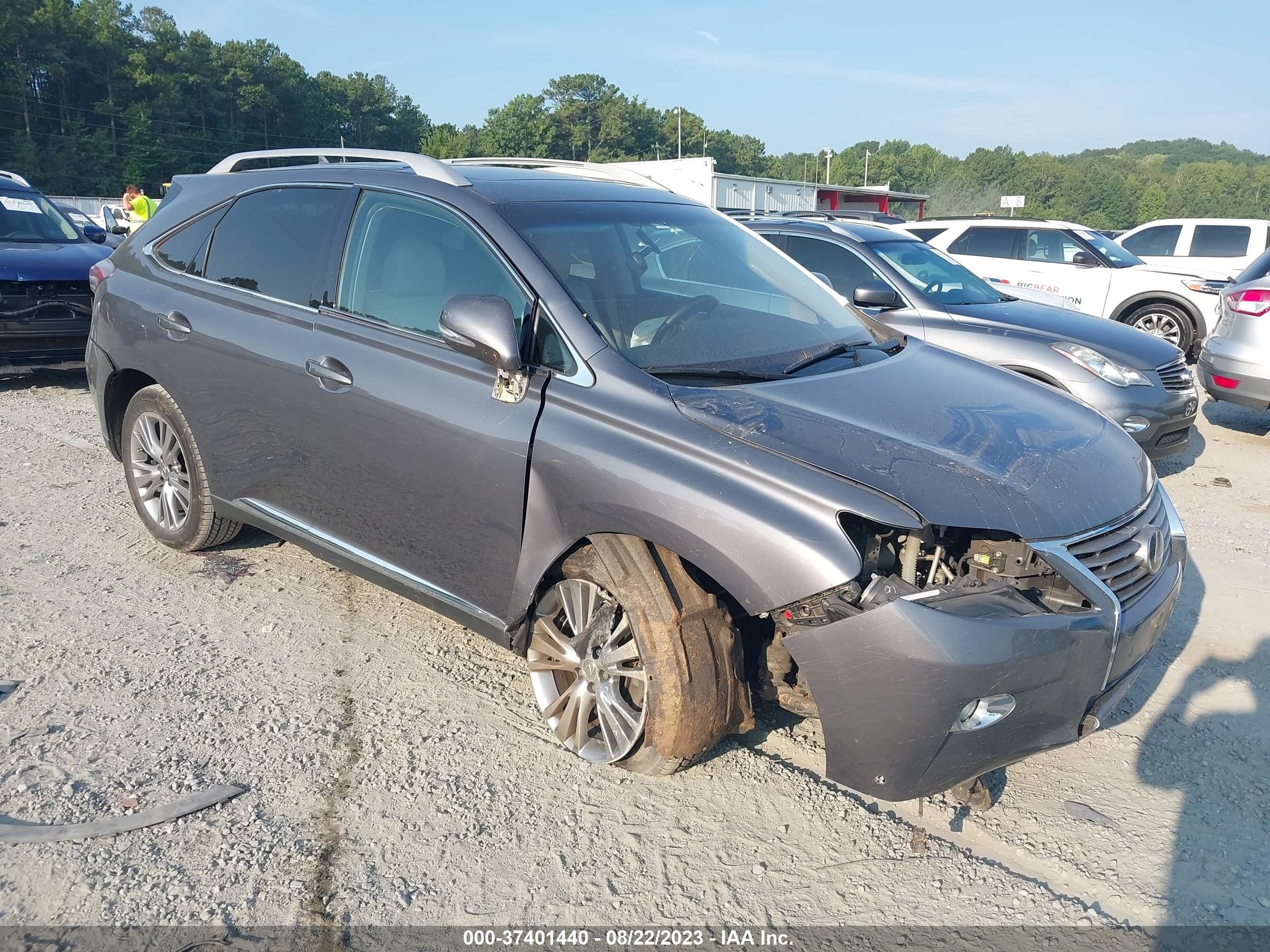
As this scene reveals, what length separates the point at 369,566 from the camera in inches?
148

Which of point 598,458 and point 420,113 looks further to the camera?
point 420,113

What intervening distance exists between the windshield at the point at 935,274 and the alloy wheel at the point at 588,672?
191 inches

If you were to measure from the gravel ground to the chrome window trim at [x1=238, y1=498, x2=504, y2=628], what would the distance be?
42 cm

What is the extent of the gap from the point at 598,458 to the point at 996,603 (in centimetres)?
120

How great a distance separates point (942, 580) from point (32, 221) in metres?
10.1

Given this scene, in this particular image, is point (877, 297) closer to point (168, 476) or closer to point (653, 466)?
point (653, 466)

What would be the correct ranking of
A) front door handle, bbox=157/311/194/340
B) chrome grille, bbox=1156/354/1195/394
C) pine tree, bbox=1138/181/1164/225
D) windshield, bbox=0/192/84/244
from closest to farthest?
front door handle, bbox=157/311/194/340 < chrome grille, bbox=1156/354/1195/394 < windshield, bbox=0/192/84/244 < pine tree, bbox=1138/181/1164/225

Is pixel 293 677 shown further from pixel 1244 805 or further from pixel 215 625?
pixel 1244 805

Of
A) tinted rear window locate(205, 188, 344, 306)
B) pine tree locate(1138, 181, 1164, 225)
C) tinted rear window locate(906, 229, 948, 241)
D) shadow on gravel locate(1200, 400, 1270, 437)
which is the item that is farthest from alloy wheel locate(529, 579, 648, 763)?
pine tree locate(1138, 181, 1164, 225)

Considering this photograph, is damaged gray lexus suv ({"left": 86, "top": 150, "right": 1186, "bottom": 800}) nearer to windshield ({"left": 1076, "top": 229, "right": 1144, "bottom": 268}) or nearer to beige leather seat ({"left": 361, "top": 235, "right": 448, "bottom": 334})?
beige leather seat ({"left": 361, "top": 235, "right": 448, "bottom": 334})

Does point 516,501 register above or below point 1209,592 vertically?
above

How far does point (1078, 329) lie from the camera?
274 inches

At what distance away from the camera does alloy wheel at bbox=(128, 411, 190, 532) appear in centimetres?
470

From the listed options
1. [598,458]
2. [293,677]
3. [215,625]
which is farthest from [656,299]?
[215,625]
